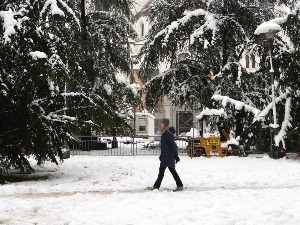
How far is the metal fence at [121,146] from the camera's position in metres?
24.8

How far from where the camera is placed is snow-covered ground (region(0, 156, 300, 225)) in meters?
7.45

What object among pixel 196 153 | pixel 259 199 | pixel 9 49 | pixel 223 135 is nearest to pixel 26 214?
pixel 259 199

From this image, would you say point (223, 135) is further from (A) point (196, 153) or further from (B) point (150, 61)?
(B) point (150, 61)

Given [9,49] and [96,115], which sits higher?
[9,49]

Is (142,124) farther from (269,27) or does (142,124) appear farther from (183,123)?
(269,27)

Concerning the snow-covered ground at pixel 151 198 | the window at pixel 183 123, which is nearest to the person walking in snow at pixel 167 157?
the snow-covered ground at pixel 151 198

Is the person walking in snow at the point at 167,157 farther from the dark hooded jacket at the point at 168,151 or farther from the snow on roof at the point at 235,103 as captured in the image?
the snow on roof at the point at 235,103

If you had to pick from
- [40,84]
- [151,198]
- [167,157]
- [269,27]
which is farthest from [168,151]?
[269,27]

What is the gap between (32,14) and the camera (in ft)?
45.3

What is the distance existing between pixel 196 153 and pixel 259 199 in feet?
44.7

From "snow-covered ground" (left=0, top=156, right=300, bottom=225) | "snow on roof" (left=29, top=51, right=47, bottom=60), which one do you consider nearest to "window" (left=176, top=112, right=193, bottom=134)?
"snow-covered ground" (left=0, top=156, right=300, bottom=225)

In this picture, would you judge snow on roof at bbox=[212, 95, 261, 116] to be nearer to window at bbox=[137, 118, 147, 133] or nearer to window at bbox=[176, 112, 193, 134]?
window at bbox=[137, 118, 147, 133]

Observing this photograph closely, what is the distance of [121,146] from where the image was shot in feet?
86.2

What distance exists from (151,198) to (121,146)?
659 inches
